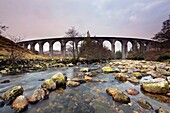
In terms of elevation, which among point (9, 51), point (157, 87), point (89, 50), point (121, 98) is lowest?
point (121, 98)

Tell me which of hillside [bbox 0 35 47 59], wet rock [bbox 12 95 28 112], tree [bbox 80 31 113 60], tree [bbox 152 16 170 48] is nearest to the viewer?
wet rock [bbox 12 95 28 112]

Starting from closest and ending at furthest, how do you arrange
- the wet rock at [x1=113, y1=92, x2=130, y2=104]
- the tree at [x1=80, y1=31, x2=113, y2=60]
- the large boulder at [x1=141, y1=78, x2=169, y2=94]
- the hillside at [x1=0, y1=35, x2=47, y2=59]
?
the wet rock at [x1=113, y1=92, x2=130, y2=104] < the large boulder at [x1=141, y1=78, x2=169, y2=94] < the hillside at [x1=0, y1=35, x2=47, y2=59] < the tree at [x1=80, y1=31, x2=113, y2=60]

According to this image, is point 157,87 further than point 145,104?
Yes

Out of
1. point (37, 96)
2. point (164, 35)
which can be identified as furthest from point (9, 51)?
point (164, 35)

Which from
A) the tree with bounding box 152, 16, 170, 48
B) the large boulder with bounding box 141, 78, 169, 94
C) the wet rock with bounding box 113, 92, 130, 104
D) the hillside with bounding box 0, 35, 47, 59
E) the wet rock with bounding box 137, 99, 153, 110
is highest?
the tree with bounding box 152, 16, 170, 48

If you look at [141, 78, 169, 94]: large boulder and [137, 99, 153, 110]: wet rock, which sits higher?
[141, 78, 169, 94]: large boulder

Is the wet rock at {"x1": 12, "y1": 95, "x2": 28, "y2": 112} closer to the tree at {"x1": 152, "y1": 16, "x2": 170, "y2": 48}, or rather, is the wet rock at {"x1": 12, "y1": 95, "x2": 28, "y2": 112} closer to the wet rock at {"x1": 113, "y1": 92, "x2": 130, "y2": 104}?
the wet rock at {"x1": 113, "y1": 92, "x2": 130, "y2": 104}

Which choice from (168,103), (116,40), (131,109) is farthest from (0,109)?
(116,40)

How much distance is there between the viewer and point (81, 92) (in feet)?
14.6

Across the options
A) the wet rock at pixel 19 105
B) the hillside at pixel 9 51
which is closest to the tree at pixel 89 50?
the hillside at pixel 9 51

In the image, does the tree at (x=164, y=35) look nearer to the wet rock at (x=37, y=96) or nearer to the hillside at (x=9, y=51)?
the hillside at (x=9, y=51)

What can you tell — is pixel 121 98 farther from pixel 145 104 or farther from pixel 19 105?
pixel 19 105

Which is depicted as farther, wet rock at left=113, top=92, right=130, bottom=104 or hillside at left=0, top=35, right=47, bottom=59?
hillside at left=0, top=35, right=47, bottom=59

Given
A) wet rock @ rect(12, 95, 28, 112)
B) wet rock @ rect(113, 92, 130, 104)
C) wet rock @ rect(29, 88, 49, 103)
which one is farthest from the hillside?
wet rock @ rect(113, 92, 130, 104)
